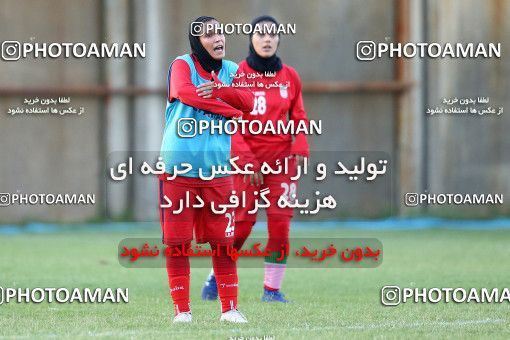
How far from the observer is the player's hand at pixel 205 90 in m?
7.32

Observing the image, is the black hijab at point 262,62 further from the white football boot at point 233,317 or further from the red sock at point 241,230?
the white football boot at point 233,317

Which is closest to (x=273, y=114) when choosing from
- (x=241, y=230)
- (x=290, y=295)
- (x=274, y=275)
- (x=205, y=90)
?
(x=241, y=230)

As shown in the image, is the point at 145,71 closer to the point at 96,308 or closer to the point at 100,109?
the point at 100,109

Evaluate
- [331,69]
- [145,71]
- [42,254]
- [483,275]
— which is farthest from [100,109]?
[483,275]

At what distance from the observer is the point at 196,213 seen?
754cm

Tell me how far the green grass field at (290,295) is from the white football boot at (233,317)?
0.22 feet

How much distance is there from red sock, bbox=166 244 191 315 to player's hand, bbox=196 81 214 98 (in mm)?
916

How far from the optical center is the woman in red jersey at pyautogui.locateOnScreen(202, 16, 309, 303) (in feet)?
30.0

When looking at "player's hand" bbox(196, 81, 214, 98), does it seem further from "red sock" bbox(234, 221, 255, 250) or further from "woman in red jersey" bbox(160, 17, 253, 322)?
"red sock" bbox(234, 221, 255, 250)

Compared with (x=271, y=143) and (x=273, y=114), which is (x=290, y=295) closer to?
(x=271, y=143)

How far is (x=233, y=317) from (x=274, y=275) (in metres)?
1.66

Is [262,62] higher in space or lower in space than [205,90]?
higher

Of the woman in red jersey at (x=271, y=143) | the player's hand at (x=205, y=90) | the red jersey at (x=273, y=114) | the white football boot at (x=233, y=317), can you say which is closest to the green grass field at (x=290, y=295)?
the white football boot at (x=233, y=317)

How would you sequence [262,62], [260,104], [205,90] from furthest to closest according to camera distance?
[262,62] < [260,104] < [205,90]
